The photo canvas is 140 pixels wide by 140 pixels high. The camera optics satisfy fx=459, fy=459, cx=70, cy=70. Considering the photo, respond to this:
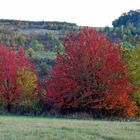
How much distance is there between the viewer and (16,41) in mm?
142125

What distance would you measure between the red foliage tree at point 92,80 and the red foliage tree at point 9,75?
9.13 metres

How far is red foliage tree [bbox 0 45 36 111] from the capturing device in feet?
198

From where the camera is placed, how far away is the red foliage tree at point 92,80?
51438mm

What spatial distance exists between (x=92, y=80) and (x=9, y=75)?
14.4 meters

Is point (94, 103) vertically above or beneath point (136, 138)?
beneath

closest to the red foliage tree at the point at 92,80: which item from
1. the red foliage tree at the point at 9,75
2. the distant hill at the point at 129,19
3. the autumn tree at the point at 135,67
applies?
the autumn tree at the point at 135,67

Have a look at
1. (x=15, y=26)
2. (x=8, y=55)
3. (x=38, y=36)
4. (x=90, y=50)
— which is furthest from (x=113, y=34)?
(x=90, y=50)

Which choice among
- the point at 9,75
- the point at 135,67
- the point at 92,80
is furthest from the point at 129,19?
the point at 92,80

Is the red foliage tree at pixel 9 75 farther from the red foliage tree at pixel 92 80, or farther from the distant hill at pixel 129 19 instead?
the distant hill at pixel 129 19

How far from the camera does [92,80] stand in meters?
52.1

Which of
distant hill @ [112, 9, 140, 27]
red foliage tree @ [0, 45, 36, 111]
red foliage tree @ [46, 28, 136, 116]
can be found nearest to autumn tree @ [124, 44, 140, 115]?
red foliage tree @ [46, 28, 136, 116]

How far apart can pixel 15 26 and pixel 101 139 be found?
15154cm

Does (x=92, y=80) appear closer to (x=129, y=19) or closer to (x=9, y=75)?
(x=9, y=75)

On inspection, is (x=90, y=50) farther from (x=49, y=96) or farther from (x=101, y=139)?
(x=101, y=139)
